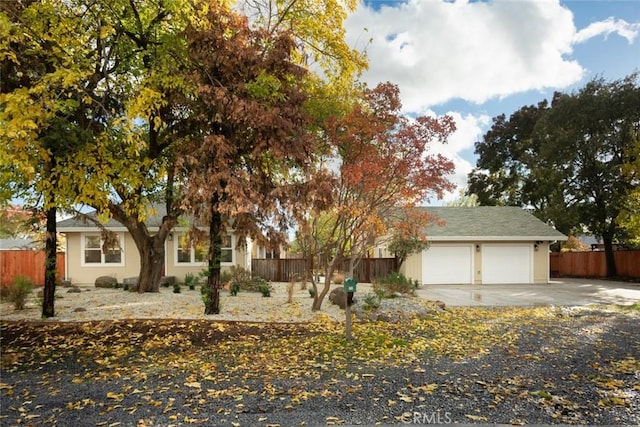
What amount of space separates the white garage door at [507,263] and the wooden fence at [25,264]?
1861cm

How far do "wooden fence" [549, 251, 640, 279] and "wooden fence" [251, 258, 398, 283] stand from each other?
1353cm

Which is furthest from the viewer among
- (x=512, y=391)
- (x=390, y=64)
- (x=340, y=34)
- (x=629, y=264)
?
(x=629, y=264)

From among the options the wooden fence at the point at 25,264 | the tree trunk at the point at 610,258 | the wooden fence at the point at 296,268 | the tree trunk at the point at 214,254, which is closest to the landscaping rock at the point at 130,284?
the wooden fence at the point at 25,264

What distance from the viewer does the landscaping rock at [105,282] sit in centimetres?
1502

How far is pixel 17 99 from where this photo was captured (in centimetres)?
529

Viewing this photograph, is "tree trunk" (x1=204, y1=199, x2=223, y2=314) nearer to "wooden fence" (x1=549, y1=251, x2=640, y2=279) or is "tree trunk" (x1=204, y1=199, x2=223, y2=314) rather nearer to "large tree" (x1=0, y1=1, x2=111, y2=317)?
"large tree" (x1=0, y1=1, x2=111, y2=317)

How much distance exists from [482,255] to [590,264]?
10.2 metres

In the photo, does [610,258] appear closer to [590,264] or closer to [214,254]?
[590,264]

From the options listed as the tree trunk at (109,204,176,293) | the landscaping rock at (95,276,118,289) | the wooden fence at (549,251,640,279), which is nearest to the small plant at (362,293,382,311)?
the tree trunk at (109,204,176,293)

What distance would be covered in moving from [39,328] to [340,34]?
895cm

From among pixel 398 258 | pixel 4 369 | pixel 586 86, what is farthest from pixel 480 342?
pixel 586 86

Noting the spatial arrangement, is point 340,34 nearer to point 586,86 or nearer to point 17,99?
point 17,99

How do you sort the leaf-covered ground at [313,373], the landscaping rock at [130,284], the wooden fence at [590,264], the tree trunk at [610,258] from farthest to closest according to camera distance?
1. the tree trunk at [610,258]
2. the wooden fence at [590,264]
3. the landscaping rock at [130,284]
4. the leaf-covered ground at [313,373]

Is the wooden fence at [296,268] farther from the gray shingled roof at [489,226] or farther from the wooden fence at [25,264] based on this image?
the wooden fence at [25,264]
